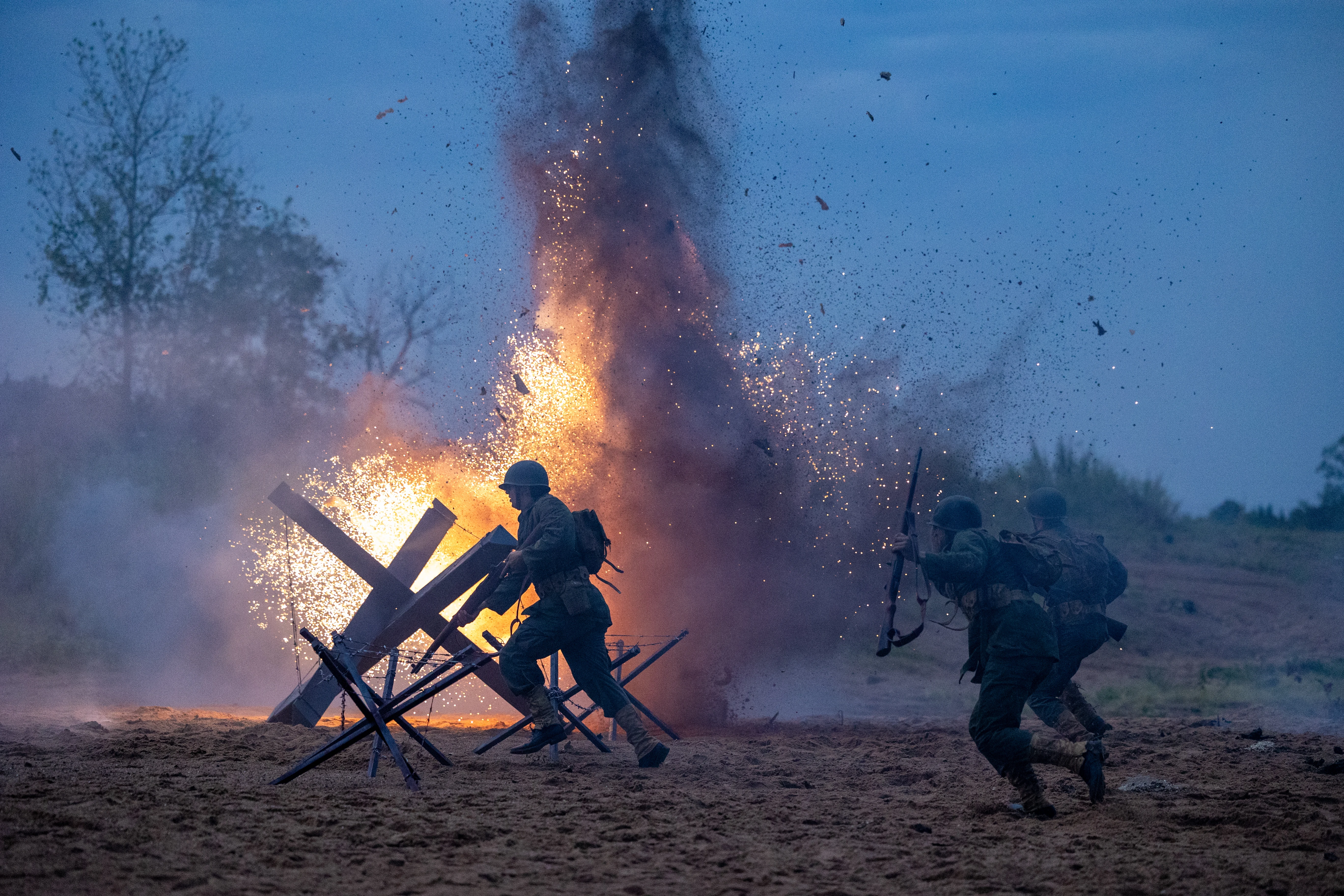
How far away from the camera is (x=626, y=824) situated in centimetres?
563

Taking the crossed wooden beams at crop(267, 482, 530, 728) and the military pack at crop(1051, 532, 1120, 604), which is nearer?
the crossed wooden beams at crop(267, 482, 530, 728)

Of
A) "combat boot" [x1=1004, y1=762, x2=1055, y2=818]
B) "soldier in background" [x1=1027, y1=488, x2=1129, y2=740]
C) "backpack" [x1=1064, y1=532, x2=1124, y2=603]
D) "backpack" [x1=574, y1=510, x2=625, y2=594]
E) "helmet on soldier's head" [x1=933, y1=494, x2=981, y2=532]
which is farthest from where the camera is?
"backpack" [x1=1064, y1=532, x2=1124, y2=603]

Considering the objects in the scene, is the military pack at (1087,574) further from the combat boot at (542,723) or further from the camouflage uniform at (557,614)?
the combat boot at (542,723)

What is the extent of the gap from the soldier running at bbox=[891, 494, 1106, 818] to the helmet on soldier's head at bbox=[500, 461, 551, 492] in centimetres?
291

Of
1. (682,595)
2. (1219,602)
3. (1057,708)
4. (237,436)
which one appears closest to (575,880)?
(1057,708)

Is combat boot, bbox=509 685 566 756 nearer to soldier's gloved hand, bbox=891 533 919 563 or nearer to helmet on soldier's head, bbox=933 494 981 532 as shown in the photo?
soldier's gloved hand, bbox=891 533 919 563

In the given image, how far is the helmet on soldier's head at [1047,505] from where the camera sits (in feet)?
30.9

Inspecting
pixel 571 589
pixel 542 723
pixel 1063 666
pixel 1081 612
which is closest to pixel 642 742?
pixel 542 723

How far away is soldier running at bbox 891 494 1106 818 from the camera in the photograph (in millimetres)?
6145

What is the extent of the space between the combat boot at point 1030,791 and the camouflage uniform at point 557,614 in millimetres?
2861

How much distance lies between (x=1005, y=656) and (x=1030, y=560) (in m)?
0.66

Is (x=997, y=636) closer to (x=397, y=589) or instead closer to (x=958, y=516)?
(x=958, y=516)

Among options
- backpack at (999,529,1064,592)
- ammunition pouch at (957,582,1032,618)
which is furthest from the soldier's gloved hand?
backpack at (999,529,1064,592)

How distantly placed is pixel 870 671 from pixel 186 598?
35.9 feet
